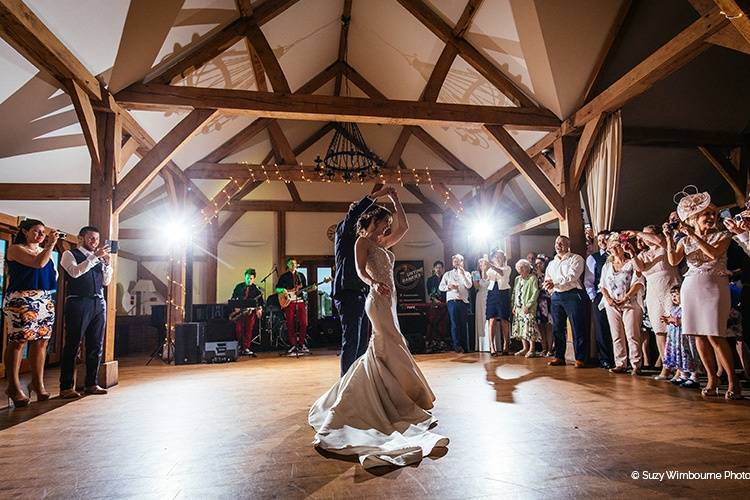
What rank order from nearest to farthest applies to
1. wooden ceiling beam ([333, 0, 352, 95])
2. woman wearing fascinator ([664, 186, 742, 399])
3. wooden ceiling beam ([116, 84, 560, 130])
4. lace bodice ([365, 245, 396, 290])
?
lace bodice ([365, 245, 396, 290]), woman wearing fascinator ([664, 186, 742, 399]), wooden ceiling beam ([116, 84, 560, 130]), wooden ceiling beam ([333, 0, 352, 95])

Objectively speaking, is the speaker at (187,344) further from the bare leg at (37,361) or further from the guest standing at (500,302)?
the guest standing at (500,302)

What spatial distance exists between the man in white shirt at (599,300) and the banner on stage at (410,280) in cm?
537

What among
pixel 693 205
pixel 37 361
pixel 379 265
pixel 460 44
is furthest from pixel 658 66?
pixel 37 361

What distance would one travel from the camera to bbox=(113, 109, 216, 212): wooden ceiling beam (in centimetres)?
423

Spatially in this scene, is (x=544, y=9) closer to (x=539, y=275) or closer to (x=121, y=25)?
(x=539, y=275)

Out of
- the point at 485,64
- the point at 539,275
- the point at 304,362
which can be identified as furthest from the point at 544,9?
the point at 304,362

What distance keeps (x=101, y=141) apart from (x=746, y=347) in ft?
19.6

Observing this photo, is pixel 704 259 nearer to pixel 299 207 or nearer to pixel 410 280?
pixel 410 280

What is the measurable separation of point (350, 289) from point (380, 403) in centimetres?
76

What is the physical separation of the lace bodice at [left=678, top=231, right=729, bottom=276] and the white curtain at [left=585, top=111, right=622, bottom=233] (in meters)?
1.79

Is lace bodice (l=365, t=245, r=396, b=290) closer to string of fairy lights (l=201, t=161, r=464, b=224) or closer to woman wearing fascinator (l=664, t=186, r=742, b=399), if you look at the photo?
woman wearing fascinator (l=664, t=186, r=742, b=399)

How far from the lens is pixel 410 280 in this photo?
992 cm

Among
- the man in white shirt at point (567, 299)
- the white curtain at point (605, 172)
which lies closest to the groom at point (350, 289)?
the man in white shirt at point (567, 299)

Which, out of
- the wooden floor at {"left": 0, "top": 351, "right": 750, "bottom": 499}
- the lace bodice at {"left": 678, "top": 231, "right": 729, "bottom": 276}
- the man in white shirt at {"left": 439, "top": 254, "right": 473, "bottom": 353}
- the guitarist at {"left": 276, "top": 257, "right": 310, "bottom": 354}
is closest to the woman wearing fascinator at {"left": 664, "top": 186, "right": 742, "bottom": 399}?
the lace bodice at {"left": 678, "top": 231, "right": 729, "bottom": 276}
